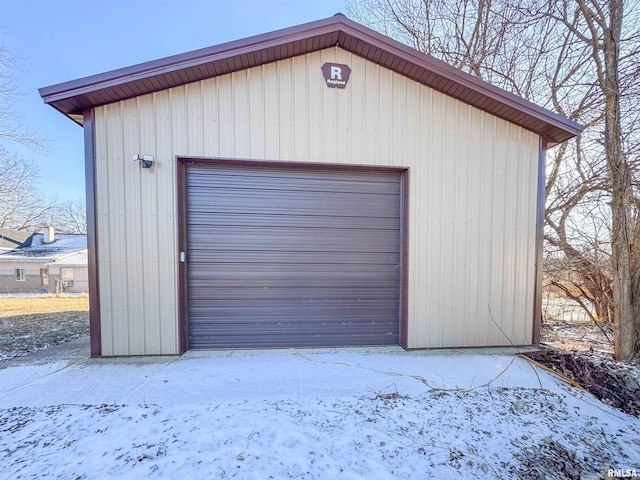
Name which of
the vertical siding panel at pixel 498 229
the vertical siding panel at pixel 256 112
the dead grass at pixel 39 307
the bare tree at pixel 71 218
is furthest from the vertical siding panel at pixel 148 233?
the bare tree at pixel 71 218

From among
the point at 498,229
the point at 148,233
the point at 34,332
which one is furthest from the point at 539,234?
the point at 34,332

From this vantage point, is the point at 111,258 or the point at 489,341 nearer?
the point at 111,258

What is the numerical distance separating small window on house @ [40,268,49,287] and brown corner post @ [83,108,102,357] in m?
22.1

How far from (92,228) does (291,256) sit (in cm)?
249

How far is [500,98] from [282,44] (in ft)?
9.51

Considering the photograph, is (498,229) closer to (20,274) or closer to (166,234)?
(166,234)

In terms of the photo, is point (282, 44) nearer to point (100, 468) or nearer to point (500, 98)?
point (500, 98)

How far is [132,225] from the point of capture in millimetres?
3273

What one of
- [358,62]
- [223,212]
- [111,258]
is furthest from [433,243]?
[111,258]

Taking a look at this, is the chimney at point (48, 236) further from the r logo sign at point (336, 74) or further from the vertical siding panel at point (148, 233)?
the r logo sign at point (336, 74)

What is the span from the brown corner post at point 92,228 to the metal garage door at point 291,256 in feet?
3.44

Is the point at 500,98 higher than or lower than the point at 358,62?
lower

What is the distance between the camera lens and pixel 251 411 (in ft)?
7.26

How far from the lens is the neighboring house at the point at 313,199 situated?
10.7 ft
